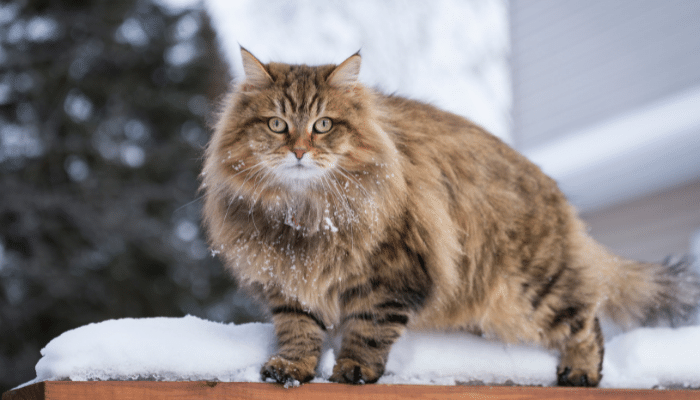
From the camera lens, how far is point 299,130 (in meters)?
1.51

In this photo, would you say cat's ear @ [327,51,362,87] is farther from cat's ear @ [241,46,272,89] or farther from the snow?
the snow

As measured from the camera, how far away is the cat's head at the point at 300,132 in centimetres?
149

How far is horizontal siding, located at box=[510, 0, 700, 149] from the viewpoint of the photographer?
465 cm

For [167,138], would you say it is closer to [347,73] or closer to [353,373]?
[347,73]

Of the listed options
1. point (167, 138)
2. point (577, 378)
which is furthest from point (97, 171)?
point (577, 378)

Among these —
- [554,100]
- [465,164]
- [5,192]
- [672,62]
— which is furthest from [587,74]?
[5,192]

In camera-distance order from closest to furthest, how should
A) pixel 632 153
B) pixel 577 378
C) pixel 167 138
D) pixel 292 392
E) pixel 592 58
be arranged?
pixel 292 392, pixel 577 378, pixel 632 153, pixel 592 58, pixel 167 138

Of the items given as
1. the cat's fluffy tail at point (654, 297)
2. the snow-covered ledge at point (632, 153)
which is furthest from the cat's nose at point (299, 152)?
the snow-covered ledge at point (632, 153)

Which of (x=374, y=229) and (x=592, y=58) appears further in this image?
(x=592, y=58)

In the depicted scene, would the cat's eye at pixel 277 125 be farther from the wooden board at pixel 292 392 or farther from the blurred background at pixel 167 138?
the blurred background at pixel 167 138

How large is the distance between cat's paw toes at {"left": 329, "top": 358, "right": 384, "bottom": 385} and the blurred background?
3390 mm

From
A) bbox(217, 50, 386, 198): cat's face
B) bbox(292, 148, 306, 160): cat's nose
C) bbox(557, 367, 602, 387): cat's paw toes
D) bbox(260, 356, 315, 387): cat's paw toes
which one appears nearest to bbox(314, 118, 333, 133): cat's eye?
bbox(217, 50, 386, 198): cat's face

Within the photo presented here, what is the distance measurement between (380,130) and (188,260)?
4100 millimetres

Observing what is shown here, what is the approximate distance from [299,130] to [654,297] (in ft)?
5.12
